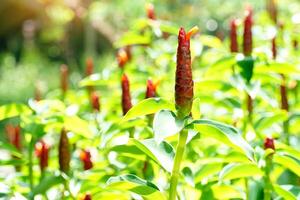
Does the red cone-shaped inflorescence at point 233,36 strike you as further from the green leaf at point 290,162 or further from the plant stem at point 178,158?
the plant stem at point 178,158

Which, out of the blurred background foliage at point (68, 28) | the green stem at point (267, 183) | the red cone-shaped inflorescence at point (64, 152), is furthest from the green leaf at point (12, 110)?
the blurred background foliage at point (68, 28)

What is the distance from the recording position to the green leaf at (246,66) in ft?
5.43

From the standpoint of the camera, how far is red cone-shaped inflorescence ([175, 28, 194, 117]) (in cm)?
119

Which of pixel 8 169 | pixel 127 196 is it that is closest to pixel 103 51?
pixel 8 169

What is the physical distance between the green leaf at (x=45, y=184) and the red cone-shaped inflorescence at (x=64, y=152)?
0.03 metres

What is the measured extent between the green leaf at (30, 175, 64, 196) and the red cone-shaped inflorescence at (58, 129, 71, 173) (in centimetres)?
3

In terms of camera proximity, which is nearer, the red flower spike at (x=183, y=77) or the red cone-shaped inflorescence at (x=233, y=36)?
the red flower spike at (x=183, y=77)

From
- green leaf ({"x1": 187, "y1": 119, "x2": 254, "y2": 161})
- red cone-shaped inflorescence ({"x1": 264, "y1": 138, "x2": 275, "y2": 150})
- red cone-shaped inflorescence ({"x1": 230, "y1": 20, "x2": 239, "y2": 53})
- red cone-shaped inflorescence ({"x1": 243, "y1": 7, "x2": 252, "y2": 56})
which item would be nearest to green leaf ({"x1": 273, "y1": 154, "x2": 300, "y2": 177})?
red cone-shaped inflorescence ({"x1": 264, "y1": 138, "x2": 275, "y2": 150})

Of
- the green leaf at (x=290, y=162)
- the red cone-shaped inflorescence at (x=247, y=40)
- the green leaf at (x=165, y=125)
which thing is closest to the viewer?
the green leaf at (x=165, y=125)

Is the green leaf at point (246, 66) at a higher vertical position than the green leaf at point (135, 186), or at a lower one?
higher

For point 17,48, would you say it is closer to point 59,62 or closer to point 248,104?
point 59,62

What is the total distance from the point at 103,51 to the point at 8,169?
8.10 metres

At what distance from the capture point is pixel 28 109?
5.75ft

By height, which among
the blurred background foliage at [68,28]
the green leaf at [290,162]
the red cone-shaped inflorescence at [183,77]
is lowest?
the green leaf at [290,162]
